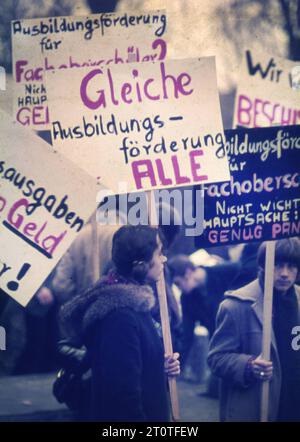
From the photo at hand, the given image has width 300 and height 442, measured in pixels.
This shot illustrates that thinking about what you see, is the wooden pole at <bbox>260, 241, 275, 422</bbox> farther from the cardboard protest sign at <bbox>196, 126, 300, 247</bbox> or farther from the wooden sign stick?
the wooden sign stick

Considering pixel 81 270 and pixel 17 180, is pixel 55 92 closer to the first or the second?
pixel 17 180

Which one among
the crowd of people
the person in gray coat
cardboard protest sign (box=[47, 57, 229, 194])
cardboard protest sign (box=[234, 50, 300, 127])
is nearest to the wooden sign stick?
the crowd of people

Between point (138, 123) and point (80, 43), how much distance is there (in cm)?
63

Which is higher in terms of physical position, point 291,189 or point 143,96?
point 143,96

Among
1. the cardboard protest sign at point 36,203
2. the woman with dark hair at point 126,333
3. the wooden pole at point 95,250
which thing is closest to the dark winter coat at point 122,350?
the woman with dark hair at point 126,333

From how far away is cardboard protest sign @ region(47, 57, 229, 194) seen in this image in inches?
226

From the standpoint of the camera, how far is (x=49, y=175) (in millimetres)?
5797

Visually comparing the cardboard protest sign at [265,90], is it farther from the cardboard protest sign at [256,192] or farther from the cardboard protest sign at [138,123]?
the cardboard protest sign at [138,123]

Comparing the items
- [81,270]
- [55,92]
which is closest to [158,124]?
[55,92]

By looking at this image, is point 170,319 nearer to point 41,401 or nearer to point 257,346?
point 257,346

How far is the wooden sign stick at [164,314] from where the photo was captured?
580 centimetres

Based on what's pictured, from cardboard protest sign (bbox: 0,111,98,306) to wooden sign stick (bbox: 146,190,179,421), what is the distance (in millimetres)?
379
